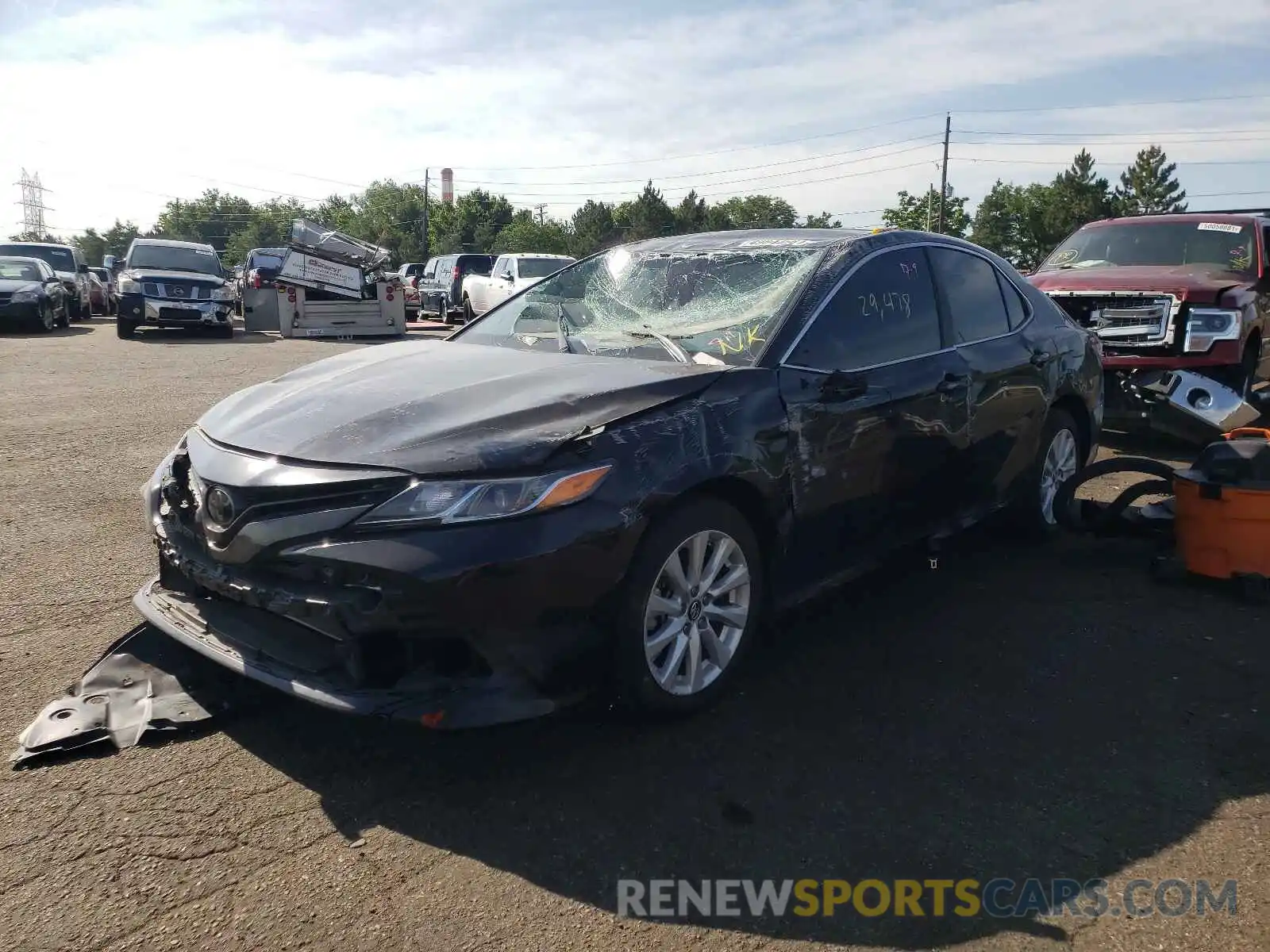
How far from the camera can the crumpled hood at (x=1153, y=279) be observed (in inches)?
322

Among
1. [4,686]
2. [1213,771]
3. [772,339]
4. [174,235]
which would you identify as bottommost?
[1213,771]

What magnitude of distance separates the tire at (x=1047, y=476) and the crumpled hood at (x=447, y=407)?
97.9 inches

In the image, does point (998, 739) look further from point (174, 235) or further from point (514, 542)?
point (174, 235)

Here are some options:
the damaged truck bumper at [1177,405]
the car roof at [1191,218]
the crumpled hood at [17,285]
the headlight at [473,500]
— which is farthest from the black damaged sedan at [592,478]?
the crumpled hood at [17,285]

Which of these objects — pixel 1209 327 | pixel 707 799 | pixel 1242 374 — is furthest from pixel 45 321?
pixel 707 799

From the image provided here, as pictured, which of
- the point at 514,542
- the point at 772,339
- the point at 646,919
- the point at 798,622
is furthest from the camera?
the point at 798,622

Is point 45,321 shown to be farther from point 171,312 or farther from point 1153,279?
point 1153,279

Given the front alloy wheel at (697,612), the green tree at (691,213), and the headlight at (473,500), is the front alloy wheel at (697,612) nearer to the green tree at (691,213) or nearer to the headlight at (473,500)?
the headlight at (473,500)

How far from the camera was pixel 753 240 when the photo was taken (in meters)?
4.53

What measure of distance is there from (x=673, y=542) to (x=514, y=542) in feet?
1.88

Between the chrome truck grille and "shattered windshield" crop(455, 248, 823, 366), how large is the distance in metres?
4.96

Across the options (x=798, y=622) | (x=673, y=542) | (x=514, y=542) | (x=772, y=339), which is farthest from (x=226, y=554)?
(x=798, y=622)

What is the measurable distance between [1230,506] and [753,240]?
8.20ft

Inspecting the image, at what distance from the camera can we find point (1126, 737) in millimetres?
3369
